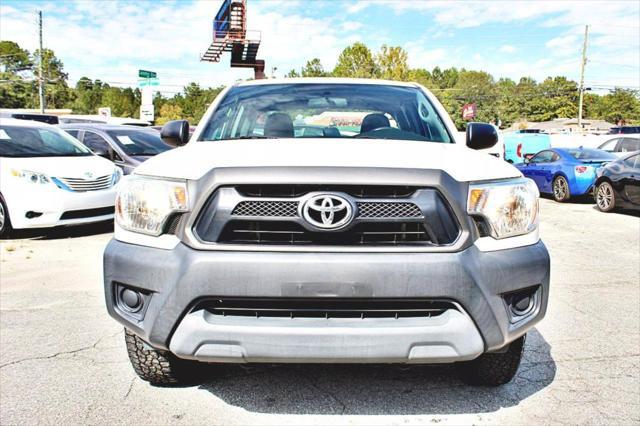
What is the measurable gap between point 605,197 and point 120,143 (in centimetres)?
967

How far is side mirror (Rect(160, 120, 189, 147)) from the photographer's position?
3736mm

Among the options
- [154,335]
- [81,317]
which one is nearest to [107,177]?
[81,317]

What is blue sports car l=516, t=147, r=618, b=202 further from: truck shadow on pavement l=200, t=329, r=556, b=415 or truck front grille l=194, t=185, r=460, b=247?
truck front grille l=194, t=185, r=460, b=247

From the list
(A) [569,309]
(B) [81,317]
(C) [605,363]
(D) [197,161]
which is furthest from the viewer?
(A) [569,309]

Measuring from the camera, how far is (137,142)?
35.9ft

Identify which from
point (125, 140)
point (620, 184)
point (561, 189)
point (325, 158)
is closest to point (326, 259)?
point (325, 158)

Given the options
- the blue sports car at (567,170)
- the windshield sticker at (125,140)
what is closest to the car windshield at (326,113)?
the windshield sticker at (125,140)

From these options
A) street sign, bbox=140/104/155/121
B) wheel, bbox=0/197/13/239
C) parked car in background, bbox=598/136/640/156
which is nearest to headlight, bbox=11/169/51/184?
wheel, bbox=0/197/13/239

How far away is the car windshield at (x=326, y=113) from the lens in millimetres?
3496

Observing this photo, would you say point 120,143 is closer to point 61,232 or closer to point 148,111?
point 61,232

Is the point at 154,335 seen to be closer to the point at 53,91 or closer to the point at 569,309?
the point at 569,309

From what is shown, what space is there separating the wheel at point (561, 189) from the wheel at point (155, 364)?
38.7ft

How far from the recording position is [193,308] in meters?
2.29

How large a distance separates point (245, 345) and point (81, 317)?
2467 mm
